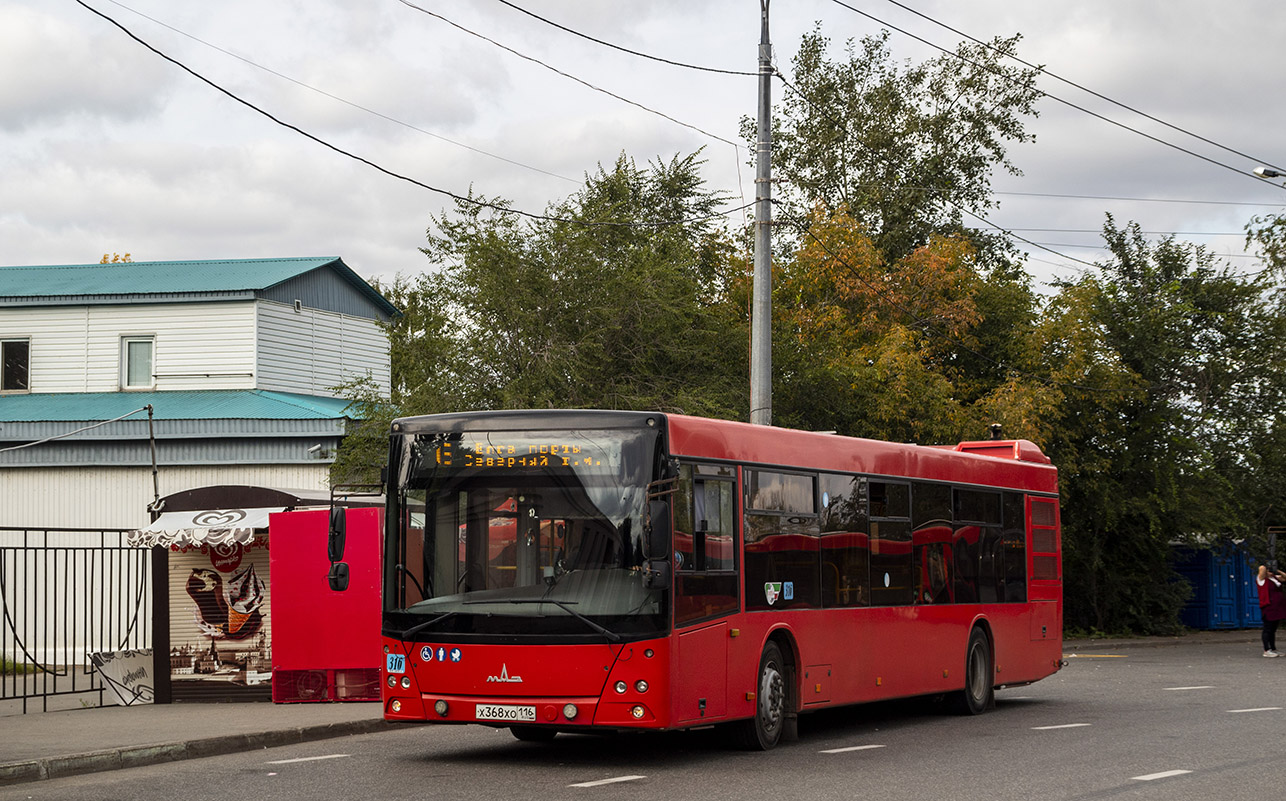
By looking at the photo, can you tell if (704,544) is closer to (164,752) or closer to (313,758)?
(313,758)

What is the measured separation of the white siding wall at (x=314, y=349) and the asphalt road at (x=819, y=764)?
19.6m

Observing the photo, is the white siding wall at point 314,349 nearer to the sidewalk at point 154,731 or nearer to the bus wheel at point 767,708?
the sidewalk at point 154,731

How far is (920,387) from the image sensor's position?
32438 millimetres

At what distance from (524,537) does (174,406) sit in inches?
863

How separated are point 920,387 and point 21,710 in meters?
20.7

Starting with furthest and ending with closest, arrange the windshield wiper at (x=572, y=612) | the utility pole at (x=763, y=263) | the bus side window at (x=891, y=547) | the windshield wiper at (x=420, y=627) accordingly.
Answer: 1. the utility pole at (x=763, y=263)
2. the bus side window at (x=891, y=547)
3. the windshield wiper at (x=420, y=627)
4. the windshield wiper at (x=572, y=612)

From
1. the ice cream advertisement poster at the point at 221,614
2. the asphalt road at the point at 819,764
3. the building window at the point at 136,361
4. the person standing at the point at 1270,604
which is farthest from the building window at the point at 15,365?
the person standing at the point at 1270,604

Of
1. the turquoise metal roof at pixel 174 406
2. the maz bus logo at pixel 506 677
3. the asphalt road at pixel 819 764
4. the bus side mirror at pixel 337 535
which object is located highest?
the turquoise metal roof at pixel 174 406

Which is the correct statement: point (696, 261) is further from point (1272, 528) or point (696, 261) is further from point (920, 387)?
point (1272, 528)

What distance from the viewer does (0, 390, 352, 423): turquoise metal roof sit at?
30.7 metres

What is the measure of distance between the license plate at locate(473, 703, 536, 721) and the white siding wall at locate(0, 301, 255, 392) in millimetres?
23186

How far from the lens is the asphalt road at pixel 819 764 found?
1054 cm

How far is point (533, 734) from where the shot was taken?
14055 millimetres

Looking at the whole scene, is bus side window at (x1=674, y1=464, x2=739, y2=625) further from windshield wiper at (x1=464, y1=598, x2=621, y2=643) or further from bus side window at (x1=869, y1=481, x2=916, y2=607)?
bus side window at (x1=869, y1=481, x2=916, y2=607)
